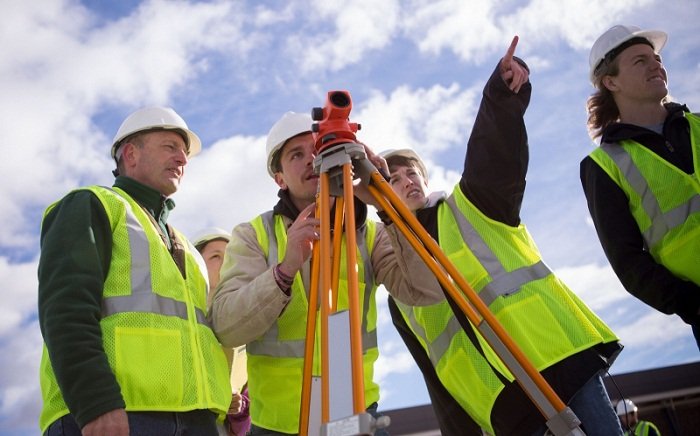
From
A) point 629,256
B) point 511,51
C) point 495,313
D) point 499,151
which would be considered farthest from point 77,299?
point 629,256

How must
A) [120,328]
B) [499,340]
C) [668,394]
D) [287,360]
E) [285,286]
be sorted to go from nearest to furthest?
[499,340] → [120,328] → [285,286] → [287,360] → [668,394]

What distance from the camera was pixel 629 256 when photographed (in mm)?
3529

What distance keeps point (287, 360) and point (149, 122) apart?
163 centimetres

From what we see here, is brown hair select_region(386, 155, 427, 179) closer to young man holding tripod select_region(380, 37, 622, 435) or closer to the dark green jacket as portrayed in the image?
young man holding tripod select_region(380, 37, 622, 435)

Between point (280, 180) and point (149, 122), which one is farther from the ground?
point (149, 122)

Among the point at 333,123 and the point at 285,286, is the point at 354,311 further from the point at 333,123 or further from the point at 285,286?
the point at 333,123

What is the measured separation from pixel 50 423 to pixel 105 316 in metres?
0.48

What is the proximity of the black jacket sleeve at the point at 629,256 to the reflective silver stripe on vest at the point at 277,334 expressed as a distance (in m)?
1.43

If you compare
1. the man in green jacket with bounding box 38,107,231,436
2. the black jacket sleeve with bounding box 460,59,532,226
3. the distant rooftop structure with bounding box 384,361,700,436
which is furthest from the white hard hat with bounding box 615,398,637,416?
the distant rooftop structure with bounding box 384,361,700,436

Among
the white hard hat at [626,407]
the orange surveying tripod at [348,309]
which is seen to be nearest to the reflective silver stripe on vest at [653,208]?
the white hard hat at [626,407]

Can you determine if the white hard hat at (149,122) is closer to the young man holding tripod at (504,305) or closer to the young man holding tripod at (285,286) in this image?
the young man holding tripod at (285,286)

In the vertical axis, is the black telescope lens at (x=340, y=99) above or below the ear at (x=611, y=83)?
below

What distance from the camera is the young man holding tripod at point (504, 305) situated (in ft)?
9.78

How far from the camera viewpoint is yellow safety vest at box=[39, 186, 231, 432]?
2629 millimetres
